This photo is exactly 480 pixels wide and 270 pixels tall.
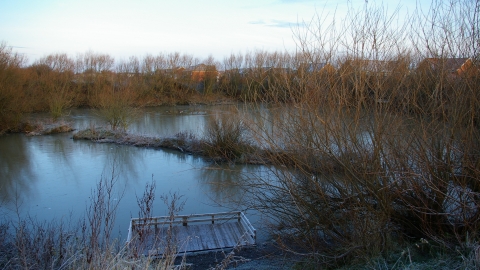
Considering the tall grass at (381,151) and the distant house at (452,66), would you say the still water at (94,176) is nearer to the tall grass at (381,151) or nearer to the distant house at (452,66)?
the tall grass at (381,151)

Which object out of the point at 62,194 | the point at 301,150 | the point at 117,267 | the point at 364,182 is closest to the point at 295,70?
the point at 301,150

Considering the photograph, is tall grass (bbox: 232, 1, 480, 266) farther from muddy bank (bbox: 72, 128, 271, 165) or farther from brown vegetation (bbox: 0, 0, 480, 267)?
muddy bank (bbox: 72, 128, 271, 165)

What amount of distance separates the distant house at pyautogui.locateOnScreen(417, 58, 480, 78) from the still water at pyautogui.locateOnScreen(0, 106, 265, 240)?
9.22ft

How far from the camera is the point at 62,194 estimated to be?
33.9 feet

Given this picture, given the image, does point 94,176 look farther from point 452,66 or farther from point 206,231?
point 452,66

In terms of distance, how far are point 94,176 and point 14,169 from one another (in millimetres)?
2976

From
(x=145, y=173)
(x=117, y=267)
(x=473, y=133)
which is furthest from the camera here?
(x=145, y=173)

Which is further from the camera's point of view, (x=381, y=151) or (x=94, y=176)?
(x=94, y=176)

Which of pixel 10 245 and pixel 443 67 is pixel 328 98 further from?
pixel 10 245

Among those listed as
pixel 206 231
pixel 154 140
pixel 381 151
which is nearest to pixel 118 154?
pixel 154 140

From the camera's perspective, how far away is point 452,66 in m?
4.77

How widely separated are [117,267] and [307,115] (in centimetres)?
316

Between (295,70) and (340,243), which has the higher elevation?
(295,70)

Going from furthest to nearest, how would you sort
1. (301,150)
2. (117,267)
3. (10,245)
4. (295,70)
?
(10,245), (295,70), (301,150), (117,267)
